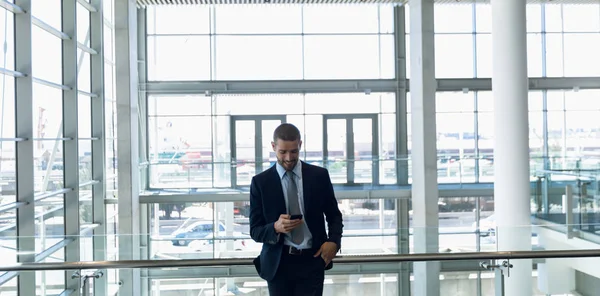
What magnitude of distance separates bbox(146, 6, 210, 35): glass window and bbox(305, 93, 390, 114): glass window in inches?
180

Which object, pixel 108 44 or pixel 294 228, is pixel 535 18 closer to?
pixel 108 44

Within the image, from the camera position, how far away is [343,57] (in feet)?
73.2

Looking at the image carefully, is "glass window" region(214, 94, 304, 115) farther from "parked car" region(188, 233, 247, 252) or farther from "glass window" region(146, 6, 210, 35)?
"parked car" region(188, 233, 247, 252)

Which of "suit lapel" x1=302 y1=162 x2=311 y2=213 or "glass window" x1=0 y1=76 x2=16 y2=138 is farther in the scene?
"glass window" x1=0 y1=76 x2=16 y2=138

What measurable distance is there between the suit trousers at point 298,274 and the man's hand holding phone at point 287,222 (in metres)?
0.27

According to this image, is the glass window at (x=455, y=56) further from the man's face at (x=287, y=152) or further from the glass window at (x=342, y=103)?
the man's face at (x=287, y=152)

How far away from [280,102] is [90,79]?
8.16m

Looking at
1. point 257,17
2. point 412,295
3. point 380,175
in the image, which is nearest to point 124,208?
point 380,175

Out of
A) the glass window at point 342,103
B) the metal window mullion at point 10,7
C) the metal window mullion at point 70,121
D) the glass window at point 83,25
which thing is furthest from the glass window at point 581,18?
the metal window mullion at point 10,7

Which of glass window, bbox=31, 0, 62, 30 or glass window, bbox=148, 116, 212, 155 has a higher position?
glass window, bbox=31, 0, 62, 30

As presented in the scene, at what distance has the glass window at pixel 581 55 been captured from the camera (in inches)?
898

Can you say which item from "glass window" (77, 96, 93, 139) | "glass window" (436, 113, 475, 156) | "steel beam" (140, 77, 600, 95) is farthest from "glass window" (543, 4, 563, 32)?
"glass window" (77, 96, 93, 139)

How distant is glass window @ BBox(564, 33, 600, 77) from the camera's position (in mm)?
22812

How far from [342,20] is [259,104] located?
14.1ft
